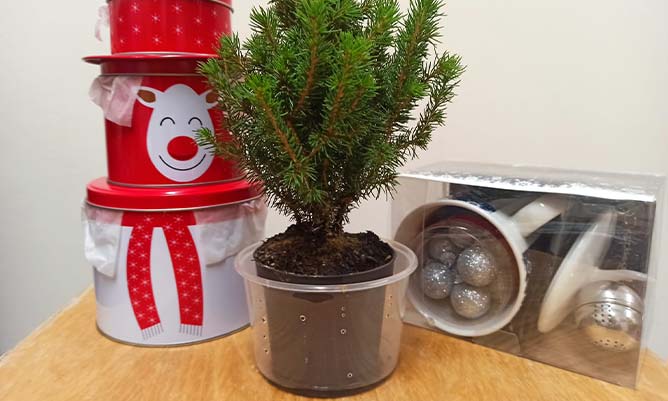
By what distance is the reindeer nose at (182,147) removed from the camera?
667mm

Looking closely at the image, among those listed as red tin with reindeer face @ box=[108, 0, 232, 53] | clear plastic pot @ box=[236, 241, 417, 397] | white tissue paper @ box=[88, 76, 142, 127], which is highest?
red tin with reindeer face @ box=[108, 0, 232, 53]

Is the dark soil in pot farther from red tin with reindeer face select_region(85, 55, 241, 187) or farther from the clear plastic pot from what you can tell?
red tin with reindeer face select_region(85, 55, 241, 187)

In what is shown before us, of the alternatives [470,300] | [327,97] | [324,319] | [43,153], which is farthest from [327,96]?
[43,153]

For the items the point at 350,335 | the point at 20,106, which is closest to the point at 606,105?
the point at 350,335

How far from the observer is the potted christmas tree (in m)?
0.48

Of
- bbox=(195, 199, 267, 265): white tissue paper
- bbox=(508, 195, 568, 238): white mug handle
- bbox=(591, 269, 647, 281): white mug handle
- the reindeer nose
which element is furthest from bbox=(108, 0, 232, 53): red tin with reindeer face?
bbox=(591, 269, 647, 281): white mug handle

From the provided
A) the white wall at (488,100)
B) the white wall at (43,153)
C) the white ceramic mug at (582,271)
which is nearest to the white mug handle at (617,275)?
the white ceramic mug at (582,271)

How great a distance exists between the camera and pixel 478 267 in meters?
0.62

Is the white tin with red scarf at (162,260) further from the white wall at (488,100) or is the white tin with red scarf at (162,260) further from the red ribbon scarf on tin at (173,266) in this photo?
the white wall at (488,100)

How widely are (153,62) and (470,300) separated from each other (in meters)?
0.50

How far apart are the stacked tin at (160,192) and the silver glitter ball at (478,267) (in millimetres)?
309

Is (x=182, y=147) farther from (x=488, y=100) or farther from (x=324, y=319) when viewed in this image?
(x=488, y=100)

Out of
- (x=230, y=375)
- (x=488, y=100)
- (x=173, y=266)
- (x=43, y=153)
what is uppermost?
(x=488, y=100)

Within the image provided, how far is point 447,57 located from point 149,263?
446mm
